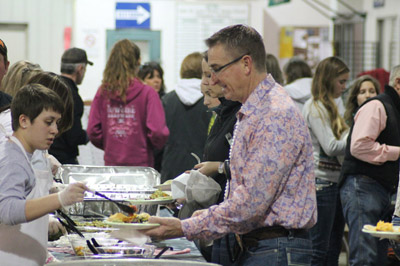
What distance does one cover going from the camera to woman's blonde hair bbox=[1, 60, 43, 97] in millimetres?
3836

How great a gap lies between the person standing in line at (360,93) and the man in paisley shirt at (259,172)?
10.6ft

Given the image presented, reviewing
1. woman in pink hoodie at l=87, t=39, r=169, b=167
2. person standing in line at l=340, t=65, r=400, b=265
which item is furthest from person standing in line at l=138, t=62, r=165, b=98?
person standing in line at l=340, t=65, r=400, b=265

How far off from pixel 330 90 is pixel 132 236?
2869 mm

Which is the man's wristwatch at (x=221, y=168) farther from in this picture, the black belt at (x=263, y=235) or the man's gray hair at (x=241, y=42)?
the man's gray hair at (x=241, y=42)

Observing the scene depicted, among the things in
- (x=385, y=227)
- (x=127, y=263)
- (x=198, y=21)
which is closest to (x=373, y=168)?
(x=385, y=227)

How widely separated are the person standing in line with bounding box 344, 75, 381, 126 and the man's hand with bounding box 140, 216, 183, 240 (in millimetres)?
3335

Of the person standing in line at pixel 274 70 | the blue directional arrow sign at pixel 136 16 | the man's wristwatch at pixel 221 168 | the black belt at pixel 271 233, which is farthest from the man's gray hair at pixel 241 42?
the blue directional arrow sign at pixel 136 16

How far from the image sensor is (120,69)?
4.95 metres

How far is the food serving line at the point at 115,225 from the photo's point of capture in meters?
2.44

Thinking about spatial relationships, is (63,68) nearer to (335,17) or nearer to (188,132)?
(188,132)

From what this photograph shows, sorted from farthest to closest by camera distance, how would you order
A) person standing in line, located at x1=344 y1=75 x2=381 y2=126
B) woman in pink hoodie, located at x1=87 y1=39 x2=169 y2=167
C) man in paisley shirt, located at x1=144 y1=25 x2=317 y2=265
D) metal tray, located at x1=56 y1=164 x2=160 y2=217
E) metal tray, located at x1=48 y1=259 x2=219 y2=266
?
person standing in line, located at x1=344 y1=75 x2=381 y2=126
woman in pink hoodie, located at x1=87 y1=39 x2=169 y2=167
metal tray, located at x1=56 y1=164 x2=160 y2=217
man in paisley shirt, located at x1=144 y1=25 x2=317 y2=265
metal tray, located at x1=48 y1=259 x2=219 y2=266

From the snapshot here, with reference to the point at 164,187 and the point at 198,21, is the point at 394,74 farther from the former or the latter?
the point at 198,21

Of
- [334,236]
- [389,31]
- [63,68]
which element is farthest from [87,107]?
[389,31]

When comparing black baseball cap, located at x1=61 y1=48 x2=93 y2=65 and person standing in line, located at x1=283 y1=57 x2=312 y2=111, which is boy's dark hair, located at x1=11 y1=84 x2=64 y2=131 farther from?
person standing in line, located at x1=283 y1=57 x2=312 y2=111
